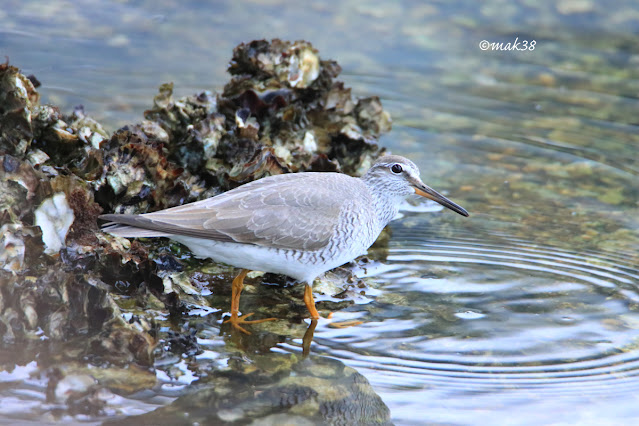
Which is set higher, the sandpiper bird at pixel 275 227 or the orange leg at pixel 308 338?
the sandpiper bird at pixel 275 227

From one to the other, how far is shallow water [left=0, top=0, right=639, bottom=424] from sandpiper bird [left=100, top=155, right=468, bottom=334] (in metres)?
0.59

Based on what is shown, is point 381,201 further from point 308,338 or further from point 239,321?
point 239,321

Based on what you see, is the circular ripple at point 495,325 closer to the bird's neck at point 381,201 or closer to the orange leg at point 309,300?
the orange leg at point 309,300

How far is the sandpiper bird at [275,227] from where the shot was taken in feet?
20.0

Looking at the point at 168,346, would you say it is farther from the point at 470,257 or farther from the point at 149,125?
the point at 470,257

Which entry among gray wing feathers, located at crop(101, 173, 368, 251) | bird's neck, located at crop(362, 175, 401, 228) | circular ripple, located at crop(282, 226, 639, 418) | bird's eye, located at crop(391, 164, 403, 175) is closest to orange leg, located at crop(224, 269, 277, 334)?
gray wing feathers, located at crop(101, 173, 368, 251)

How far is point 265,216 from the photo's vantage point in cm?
635

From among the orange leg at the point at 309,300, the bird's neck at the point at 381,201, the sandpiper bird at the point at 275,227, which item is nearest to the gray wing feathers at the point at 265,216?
the sandpiper bird at the point at 275,227

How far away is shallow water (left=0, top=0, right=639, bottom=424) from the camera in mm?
5539

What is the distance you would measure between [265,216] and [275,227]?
135 millimetres

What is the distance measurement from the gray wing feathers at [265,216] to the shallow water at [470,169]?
832mm

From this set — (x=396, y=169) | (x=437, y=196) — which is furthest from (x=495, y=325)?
(x=396, y=169)

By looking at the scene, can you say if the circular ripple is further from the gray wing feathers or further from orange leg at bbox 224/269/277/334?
the gray wing feathers

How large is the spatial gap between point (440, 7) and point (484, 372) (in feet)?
31.8
